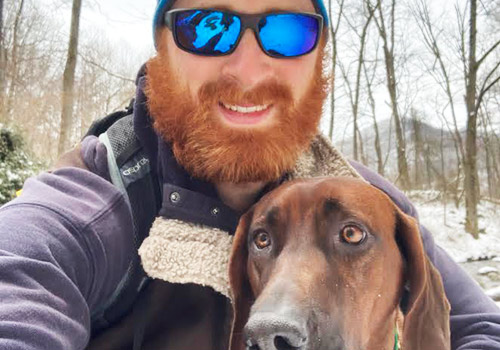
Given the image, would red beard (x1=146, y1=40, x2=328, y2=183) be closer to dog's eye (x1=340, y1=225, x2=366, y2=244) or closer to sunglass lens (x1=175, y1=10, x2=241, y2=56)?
sunglass lens (x1=175, y1=10, x2=241, y2=56)

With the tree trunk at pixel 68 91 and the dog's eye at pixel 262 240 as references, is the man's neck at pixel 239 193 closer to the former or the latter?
the dog's eye at pixel 262 240

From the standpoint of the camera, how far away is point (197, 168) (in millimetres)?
2131

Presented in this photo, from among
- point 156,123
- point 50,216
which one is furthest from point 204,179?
point 50,216

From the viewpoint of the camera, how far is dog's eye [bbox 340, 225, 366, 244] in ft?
6.32

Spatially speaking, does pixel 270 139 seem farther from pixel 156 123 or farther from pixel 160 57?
pixel 160 57

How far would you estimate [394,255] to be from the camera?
6.67 ft

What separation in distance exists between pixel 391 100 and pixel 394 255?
756 inches

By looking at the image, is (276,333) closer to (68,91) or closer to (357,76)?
(68,91)

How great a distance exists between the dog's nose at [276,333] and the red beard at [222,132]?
0.86 metres

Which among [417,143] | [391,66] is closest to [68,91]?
[391,66]

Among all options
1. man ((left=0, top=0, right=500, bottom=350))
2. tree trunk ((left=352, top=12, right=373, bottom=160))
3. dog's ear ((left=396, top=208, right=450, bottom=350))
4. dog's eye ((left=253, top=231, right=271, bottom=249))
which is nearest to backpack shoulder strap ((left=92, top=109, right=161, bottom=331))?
man ((left=0, top=0, right=500, bottom=350))

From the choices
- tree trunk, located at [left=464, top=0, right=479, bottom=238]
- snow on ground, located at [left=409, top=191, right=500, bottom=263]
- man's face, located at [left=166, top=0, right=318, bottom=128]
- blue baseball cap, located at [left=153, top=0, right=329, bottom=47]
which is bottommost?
snow on ground, located at [left=409, top=191, right=500, bottom=263]

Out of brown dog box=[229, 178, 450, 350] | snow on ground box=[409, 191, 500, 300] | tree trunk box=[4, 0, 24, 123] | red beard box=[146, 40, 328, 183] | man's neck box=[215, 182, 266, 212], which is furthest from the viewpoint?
tree trunk box=[4, 0, 24, 123]

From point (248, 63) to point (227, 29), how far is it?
0.55 ft
